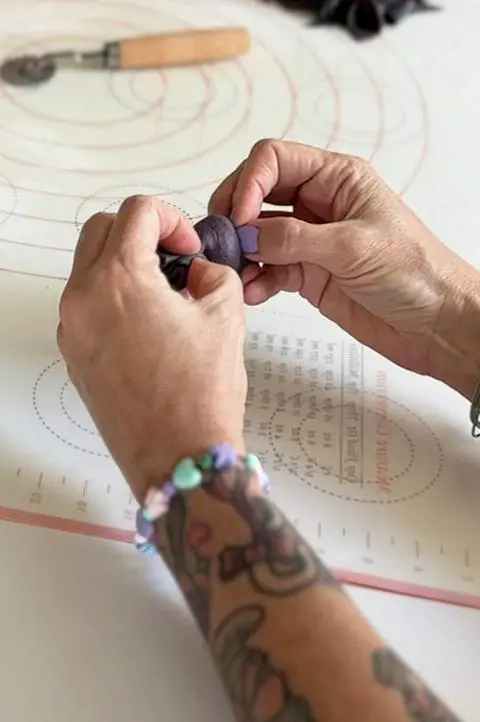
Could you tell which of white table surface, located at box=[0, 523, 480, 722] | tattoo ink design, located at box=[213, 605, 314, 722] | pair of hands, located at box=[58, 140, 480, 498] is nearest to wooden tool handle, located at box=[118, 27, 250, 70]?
pair of hands, located at box=[58, 140, 480, 498]

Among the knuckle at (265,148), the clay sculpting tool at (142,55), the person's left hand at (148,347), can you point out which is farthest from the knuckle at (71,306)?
the clay sculpting tool at (142,55)

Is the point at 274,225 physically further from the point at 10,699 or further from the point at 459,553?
the point at 10,699

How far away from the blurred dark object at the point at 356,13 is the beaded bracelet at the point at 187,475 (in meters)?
0.80

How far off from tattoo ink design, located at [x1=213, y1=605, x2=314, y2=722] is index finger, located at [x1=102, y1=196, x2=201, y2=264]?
26cm

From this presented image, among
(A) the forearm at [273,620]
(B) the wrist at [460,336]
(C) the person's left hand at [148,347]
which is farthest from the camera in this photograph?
(B) the wrist at [460,336]

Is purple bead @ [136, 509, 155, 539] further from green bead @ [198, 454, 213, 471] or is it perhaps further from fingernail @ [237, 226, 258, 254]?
fingernail @ [237, 226, 258, 254]

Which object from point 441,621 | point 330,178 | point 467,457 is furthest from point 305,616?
point 330,178

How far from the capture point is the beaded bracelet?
652 mm

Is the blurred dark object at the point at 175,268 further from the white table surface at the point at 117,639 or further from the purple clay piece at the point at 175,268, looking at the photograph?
the white table surface at the point at 117,639

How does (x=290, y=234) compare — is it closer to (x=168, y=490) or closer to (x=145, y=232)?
(x=145, y=232)

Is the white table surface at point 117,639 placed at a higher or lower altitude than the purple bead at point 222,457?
lower

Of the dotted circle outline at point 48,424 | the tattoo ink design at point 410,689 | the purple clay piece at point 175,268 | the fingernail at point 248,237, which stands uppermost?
the fingernail at point 248,237

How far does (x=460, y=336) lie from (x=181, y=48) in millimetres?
537

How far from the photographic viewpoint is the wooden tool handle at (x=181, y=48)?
1.21 metres
